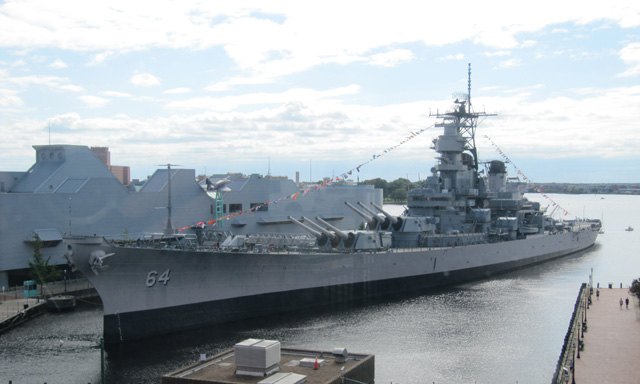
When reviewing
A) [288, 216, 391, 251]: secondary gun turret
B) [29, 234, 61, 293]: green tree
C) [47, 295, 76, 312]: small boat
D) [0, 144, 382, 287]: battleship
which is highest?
[0, 144, 382, 287]: battleship

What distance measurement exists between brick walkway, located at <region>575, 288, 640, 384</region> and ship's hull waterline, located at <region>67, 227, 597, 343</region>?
9.38m

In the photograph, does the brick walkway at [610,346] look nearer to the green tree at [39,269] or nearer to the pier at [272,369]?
the pier at [272,369]

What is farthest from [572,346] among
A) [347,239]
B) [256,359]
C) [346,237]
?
[347,239]

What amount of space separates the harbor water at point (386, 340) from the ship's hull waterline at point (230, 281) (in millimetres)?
639

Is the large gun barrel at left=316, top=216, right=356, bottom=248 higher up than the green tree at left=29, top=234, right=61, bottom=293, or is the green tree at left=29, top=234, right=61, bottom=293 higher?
the large gun barrel at left=316, top=216, right=356, bottom=248

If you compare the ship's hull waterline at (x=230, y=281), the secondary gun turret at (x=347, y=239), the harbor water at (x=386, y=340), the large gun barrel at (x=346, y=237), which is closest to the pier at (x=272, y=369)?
the harbor water at (x=386, y=340)

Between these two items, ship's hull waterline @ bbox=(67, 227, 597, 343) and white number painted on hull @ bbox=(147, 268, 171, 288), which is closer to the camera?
ship's hull waterline @ bbox=(67, 227, 597, 343)

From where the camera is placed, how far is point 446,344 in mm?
20594

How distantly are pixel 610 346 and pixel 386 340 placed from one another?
7.47 meters

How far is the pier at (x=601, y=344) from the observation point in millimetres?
15086

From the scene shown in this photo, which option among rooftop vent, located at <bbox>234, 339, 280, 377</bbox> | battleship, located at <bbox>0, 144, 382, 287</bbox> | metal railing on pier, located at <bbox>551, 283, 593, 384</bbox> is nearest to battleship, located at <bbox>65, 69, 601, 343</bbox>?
battleship, located at <bbox>0, 144, 382, 287</bbox>

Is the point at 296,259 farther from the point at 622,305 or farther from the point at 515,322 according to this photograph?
the point at 622,305

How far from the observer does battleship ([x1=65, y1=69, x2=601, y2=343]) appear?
2117 cm

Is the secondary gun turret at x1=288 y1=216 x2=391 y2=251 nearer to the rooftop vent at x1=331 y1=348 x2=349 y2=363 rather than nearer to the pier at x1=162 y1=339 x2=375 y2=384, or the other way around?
the rooftop vent at x1=331 y1=348 x2=349 y2=363
